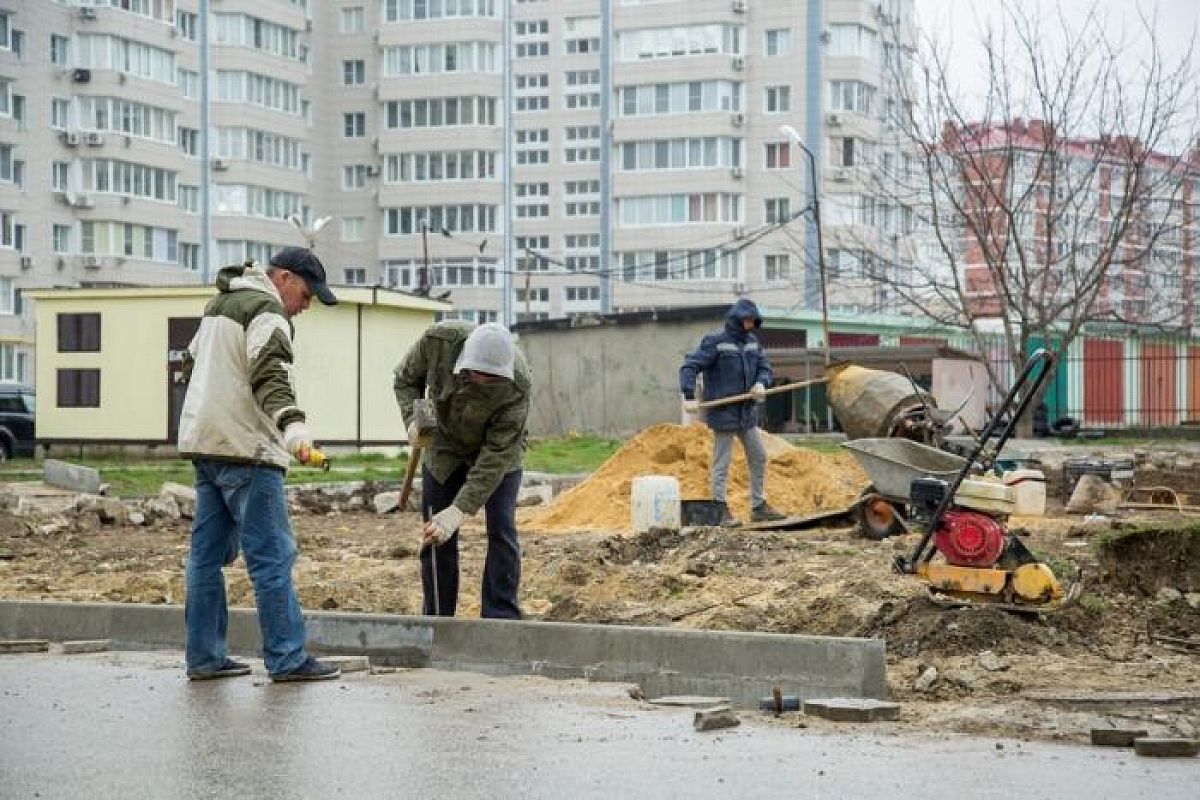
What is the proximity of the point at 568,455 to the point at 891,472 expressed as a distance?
19171 mm

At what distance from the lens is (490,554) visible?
32.9 ft

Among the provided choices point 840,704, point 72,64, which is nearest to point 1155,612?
point 840,704

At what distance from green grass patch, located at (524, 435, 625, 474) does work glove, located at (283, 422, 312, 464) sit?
1925 cm

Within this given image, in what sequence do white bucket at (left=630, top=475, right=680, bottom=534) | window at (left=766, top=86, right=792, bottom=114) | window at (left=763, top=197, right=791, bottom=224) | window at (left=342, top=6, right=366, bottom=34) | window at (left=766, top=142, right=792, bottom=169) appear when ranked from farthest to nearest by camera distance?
window at (left=342, top=6, right=366, bottom=34)
window at (left=763, top=197, right=791, bottom=224)
window at (left=766, top=142, right=792, bottom=169)
window at (left=766, top=86, right=792, bottom=114)
white bucket at (left=630, top=475, right=680, bottom=534)

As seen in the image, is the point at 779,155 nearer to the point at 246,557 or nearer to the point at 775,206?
the point at 775,206

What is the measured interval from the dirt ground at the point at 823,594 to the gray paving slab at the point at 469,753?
26.0 inches

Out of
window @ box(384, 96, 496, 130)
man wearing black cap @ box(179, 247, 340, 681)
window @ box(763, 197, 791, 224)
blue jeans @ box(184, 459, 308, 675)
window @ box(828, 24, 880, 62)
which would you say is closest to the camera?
man wearing black cap @ box(179, 247, 340, 681)

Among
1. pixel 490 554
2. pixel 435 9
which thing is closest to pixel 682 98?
pixel 435 9

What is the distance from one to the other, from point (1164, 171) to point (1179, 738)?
25.3m

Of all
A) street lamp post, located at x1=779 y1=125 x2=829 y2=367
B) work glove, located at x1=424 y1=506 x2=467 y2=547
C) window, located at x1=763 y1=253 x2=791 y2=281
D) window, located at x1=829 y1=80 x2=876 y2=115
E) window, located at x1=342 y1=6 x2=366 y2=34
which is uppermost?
window, located at x1=342 y1=6 x2=366 y2=34

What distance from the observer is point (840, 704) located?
299 inches

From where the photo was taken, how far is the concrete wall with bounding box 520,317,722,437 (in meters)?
48.6

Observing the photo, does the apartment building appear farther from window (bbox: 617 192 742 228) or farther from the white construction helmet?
the white construction helmet

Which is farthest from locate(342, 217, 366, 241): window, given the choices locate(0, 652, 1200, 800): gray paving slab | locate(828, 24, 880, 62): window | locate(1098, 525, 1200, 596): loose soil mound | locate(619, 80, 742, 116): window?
locate(0, 652, 1200, 800): gray paving slab
